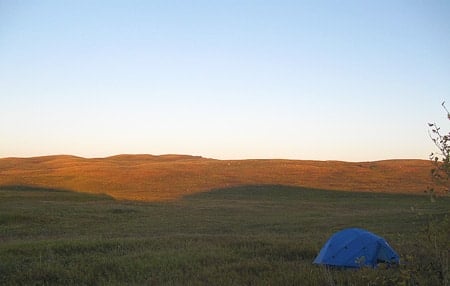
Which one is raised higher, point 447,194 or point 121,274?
point 447,194

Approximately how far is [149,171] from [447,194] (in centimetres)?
8077

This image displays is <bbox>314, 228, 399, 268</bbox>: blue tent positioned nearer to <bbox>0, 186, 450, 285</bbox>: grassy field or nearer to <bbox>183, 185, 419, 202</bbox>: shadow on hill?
<bbox>0, 186, 450, 285</bbox>: grassy field

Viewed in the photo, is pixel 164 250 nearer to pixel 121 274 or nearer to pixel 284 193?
pixel 121 274

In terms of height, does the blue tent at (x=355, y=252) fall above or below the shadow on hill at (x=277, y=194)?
above

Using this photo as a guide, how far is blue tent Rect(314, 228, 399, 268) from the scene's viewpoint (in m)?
11.2

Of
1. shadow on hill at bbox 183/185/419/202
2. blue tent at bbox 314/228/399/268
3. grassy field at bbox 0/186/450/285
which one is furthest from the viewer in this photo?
shadow on hill at bbox 183/185/419/202

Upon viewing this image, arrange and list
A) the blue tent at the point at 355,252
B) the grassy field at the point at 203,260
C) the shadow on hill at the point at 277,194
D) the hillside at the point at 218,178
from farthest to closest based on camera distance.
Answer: the hillside at the point at 218,178, the shadow on hill at the point at 277,194, the blue tent at the point at 355,252, the grassy field at the point at 203,260

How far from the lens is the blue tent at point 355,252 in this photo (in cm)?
1123

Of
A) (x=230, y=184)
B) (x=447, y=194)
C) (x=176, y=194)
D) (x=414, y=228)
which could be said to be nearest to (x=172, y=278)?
(x=447, y=194)

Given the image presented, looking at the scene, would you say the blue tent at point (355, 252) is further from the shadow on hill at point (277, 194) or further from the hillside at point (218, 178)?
the hillside at point (218, 178)

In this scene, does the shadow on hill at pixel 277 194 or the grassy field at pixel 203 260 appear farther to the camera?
the shadow on hill at pixel 277 194

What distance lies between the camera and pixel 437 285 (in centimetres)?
834

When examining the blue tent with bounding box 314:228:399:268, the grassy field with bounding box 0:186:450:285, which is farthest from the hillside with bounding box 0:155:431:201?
the blue tent with bounding box 314:228:399:268

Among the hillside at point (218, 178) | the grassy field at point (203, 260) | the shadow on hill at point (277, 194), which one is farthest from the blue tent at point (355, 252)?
the hillside at point (218, 178)
